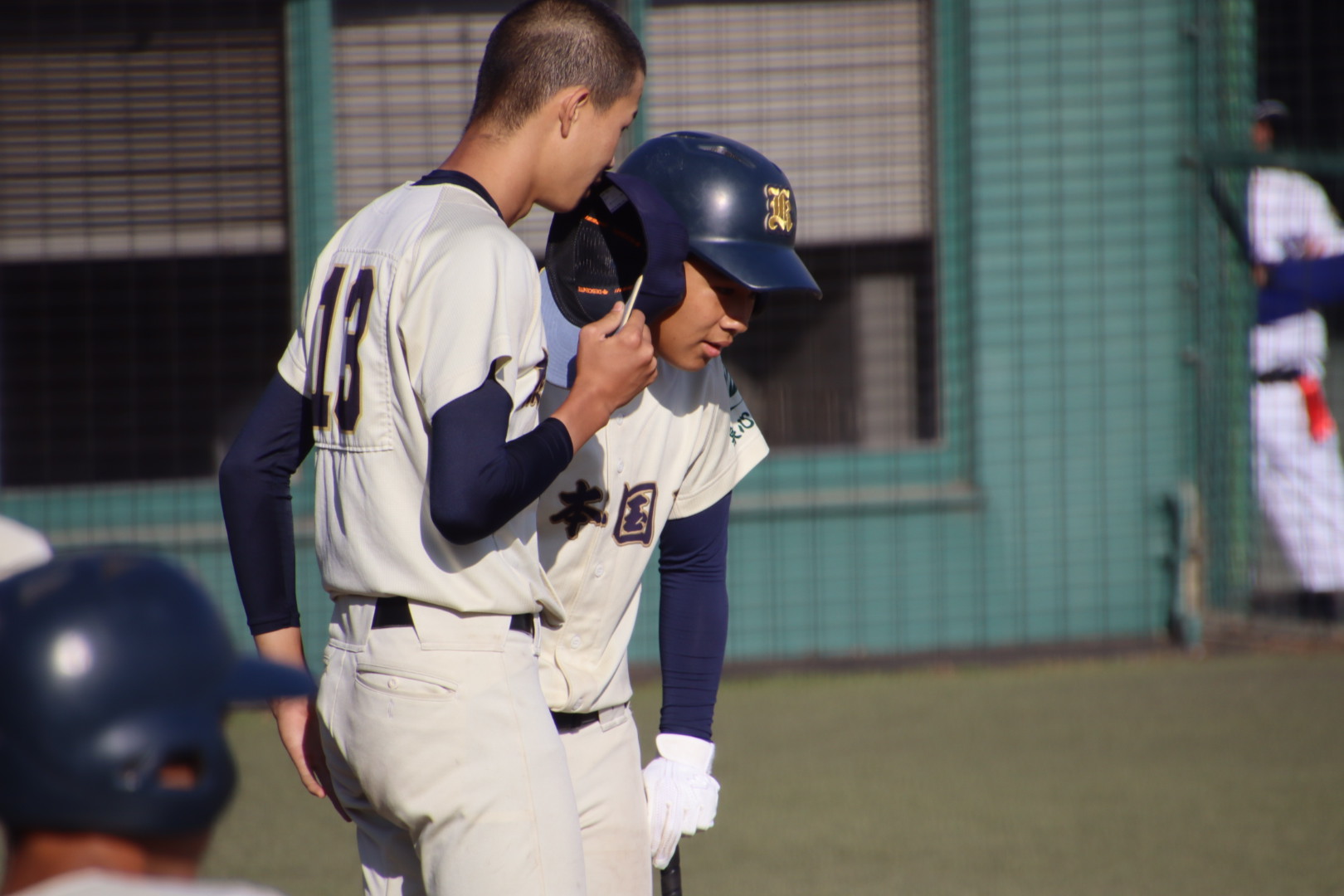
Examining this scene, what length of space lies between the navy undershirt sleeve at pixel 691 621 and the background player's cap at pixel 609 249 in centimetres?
47

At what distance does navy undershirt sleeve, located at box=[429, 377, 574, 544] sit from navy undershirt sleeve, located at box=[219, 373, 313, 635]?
0.45 m

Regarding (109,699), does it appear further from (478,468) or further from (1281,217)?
(1281,217)

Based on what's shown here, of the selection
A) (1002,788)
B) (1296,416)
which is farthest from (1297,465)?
(1002,788)

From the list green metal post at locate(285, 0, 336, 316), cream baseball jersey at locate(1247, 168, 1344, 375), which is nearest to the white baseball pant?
cream baseball jersey at locate(1247, 168, 1344, 375)

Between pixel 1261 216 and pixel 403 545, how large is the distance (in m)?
7.02

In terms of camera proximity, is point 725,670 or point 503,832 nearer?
point 503,832

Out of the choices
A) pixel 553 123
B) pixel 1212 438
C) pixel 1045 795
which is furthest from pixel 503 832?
pixel 1212 438

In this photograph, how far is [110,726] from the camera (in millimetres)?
1255

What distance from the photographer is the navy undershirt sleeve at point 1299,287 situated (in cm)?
795

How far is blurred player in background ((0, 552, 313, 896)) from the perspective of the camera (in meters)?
1.24

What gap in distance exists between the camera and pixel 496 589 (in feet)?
6.97

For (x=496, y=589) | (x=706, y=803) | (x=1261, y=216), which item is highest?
(x=1261, y=216)

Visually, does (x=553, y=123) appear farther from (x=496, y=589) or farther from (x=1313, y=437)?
(x=1313, y=437)

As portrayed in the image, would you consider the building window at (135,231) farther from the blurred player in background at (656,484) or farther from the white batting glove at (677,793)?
the white batting glove at (677,793)
